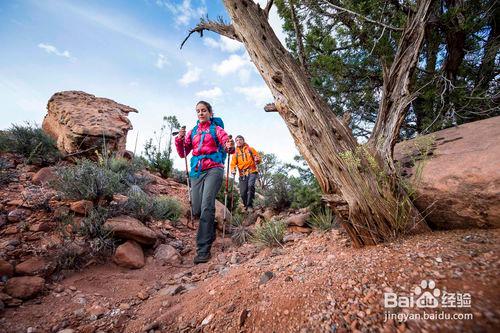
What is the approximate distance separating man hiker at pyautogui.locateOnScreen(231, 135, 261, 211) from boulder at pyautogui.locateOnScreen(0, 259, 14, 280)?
15.1ft

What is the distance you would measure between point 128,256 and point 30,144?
4503mm

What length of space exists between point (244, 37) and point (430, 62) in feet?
12.9

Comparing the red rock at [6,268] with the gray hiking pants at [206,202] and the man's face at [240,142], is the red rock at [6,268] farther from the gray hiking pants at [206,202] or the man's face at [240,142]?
the man's face at [240,142]

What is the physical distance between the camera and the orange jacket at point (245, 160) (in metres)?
6.76

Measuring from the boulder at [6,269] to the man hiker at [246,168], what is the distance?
15.1 feet

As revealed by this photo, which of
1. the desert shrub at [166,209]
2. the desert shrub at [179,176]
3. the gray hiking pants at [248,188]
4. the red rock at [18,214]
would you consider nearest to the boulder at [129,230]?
the desert shrub at [166,209]

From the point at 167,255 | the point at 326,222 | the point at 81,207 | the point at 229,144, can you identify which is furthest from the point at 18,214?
the point at 326,222

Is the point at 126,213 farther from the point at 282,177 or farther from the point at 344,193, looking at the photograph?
the point at 282,177

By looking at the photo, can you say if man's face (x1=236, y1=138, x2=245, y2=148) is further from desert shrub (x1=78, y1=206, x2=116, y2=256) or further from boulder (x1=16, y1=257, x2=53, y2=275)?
boulder (x1=16, y1=257, x2=53, y2=275)

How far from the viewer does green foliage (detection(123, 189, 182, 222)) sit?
368 centimetres

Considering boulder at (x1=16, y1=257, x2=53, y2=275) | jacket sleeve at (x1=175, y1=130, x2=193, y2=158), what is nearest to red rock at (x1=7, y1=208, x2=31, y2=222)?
boulder at (x1=16, y1=257, x2=53, y2=275)

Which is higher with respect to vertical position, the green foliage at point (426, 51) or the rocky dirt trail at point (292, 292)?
the green foliage at point (426, 51)

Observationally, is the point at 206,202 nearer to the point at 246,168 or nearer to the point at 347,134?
the point at 347,134

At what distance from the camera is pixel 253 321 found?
1.52m
